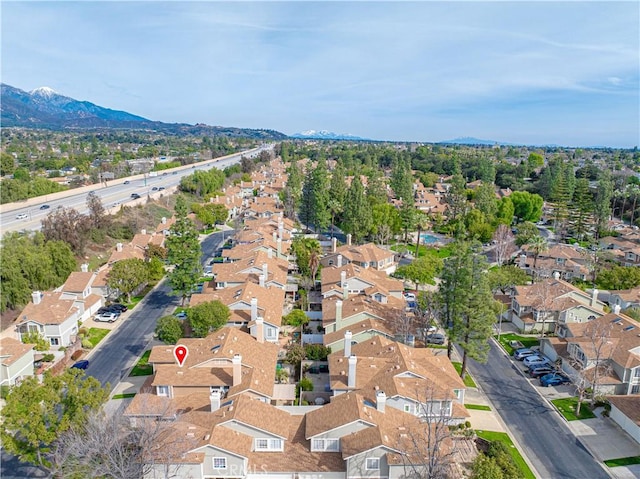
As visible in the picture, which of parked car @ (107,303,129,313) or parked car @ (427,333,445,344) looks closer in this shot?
parked car @ (427,333,445,344)

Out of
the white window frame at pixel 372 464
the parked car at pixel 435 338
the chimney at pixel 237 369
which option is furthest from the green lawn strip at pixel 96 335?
the parked car at pixel 435 338

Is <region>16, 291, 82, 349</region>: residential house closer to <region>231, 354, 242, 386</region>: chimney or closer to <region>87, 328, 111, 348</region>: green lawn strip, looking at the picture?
<region>87, 328, 111, 348</region>: green lawn strip

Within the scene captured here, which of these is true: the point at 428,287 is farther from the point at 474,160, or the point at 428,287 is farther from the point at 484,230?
the point at 474,160

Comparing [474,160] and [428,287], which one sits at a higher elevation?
[474,160]

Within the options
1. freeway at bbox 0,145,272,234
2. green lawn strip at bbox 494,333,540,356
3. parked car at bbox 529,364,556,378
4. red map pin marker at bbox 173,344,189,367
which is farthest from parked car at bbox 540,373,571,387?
freeway at bbox 0,145,272,234

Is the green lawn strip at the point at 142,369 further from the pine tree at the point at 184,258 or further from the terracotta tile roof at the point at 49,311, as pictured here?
the pine tree at the point at 184,258

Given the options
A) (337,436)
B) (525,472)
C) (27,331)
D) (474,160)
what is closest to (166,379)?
(337,436)

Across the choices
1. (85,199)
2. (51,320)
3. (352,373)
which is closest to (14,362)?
(51,320)
